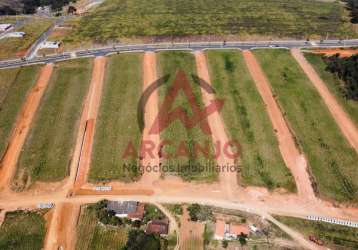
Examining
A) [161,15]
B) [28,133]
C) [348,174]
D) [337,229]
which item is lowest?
[337,229]

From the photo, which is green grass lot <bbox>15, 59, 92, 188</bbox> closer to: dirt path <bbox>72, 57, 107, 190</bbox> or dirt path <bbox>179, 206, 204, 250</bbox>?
dirt path <bbox>72, 57, 107, 190</bbox>

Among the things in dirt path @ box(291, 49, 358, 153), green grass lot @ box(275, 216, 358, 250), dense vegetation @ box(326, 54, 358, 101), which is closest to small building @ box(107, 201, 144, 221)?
green grass lot @ box(275, 216, 358, 250)

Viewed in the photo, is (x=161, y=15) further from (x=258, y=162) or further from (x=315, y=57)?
(x=258, y=162)

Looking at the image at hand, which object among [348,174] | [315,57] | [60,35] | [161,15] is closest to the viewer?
[348,174]

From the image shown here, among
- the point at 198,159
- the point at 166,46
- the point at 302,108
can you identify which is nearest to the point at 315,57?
the point at 302,108

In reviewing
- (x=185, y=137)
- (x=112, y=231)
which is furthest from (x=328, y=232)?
(x=112, y=231)

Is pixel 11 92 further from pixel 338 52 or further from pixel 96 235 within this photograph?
pixel 338 52

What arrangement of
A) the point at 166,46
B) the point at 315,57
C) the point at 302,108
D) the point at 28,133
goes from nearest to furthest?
the point at 28,133
the point at 302,108
the point at 315,57
the point at 166,46
